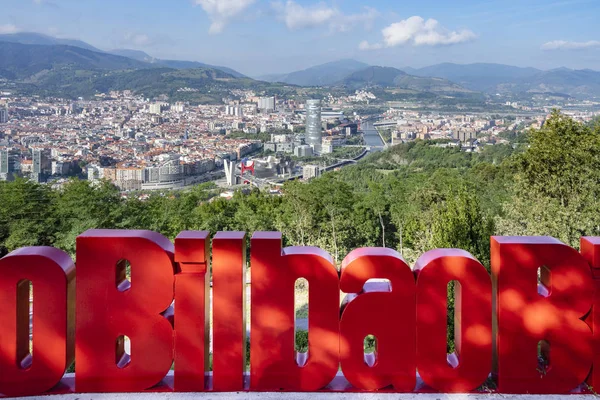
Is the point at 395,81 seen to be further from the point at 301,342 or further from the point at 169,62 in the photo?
the point at 301,342

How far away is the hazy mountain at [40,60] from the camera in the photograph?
81588 mm

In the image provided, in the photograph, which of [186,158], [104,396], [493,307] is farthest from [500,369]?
[186,158]

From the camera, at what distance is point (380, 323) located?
338cm

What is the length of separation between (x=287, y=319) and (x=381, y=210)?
61.0ft

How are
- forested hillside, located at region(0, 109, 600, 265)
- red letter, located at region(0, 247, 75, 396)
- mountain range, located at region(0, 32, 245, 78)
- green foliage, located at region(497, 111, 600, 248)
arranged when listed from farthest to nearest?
mountain range, located at region(0, 32, 245, 78)
green foliage, located at region(497, 111, 600, 248)
forested hillside, located at region(0, 109, 600, 265)
red letter, located at region(0, 247, 75, 396)

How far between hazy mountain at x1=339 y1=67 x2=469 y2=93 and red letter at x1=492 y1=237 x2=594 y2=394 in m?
126

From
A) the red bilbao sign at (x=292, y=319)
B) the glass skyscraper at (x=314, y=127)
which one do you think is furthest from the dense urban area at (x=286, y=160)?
the red bilbao sign at (x=292, y=319)

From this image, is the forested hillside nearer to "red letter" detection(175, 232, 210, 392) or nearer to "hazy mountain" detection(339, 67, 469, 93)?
"red letter" detection(175, 232, 210, 392)

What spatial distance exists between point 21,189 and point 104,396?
704 inches

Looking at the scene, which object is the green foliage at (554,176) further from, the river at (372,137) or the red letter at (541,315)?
the river at (372,137)

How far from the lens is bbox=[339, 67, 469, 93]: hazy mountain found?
133375 millimetres

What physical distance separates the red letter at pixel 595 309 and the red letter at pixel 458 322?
28.4 inches

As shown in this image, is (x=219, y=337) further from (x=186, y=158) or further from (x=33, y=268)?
(x=186, y=158)

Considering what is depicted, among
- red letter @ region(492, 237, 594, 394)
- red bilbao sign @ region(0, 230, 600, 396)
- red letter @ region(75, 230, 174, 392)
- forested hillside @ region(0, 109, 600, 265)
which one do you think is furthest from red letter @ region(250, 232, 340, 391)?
forested hillside @ region(0, 109, 600, 265)
